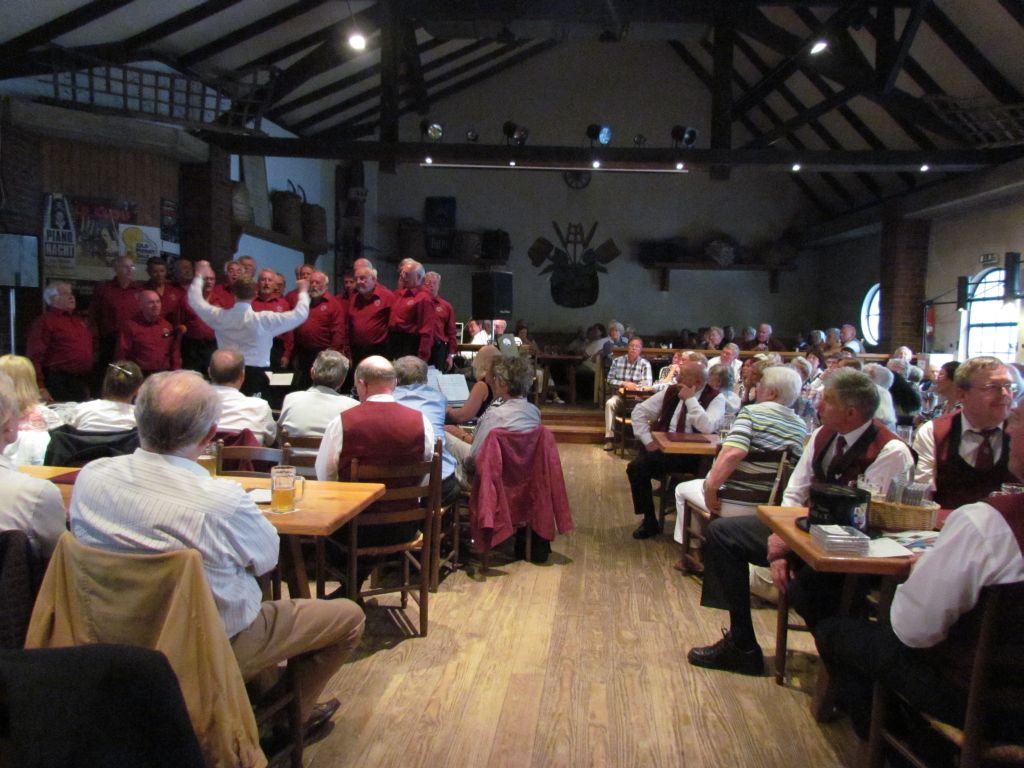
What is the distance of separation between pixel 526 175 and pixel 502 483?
33.2ft

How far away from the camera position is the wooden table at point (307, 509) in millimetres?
2135

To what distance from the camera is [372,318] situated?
18.2 feet

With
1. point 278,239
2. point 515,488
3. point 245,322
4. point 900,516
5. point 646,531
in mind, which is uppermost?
A: point 278,239

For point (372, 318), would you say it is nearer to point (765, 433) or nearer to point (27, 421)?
point (27, 421)

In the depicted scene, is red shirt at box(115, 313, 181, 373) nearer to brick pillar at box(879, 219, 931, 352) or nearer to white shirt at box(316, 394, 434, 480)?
white shirt at box(316, 394, 434, 480)

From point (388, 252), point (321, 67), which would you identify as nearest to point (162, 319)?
point (321, 67)

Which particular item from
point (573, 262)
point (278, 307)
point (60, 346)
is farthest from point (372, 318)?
point (573, 262)

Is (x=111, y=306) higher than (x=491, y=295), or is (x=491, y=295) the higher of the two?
(x=491, y=295)

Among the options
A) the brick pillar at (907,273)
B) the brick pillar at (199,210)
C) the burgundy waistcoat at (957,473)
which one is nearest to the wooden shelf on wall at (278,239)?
the brick pillar at (199,210)

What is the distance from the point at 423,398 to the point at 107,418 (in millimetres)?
1417

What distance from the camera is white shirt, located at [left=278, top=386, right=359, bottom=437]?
11.0ft

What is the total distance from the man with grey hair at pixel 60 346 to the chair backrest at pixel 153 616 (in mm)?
4109

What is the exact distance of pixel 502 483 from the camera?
375cm

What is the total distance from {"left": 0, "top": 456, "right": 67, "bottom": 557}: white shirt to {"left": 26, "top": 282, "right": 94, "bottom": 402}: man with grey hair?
3.76m
